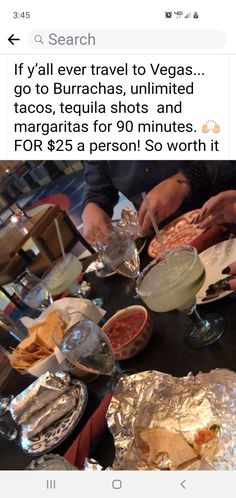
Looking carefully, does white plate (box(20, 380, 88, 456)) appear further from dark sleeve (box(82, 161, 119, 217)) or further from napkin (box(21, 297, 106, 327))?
dark sleeve (box(82, 161, 119, 217))

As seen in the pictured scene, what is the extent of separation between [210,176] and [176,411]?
579 mm

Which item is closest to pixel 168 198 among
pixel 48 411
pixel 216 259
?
pixel 216 259

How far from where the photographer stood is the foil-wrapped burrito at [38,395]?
0.61m

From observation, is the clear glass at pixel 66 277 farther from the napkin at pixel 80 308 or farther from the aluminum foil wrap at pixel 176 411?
the aluminum foil wrap at pixel 176 411

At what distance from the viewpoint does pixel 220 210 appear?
0.73 metres

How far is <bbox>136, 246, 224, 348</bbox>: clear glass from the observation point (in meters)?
0.54

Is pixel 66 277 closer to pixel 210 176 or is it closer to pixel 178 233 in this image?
pixel 178 233

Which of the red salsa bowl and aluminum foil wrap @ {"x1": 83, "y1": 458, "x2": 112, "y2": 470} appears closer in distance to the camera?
aluminum foil wrap @ {"x1": 83, "y1": 458, "x2": 112, "y2": 470}
